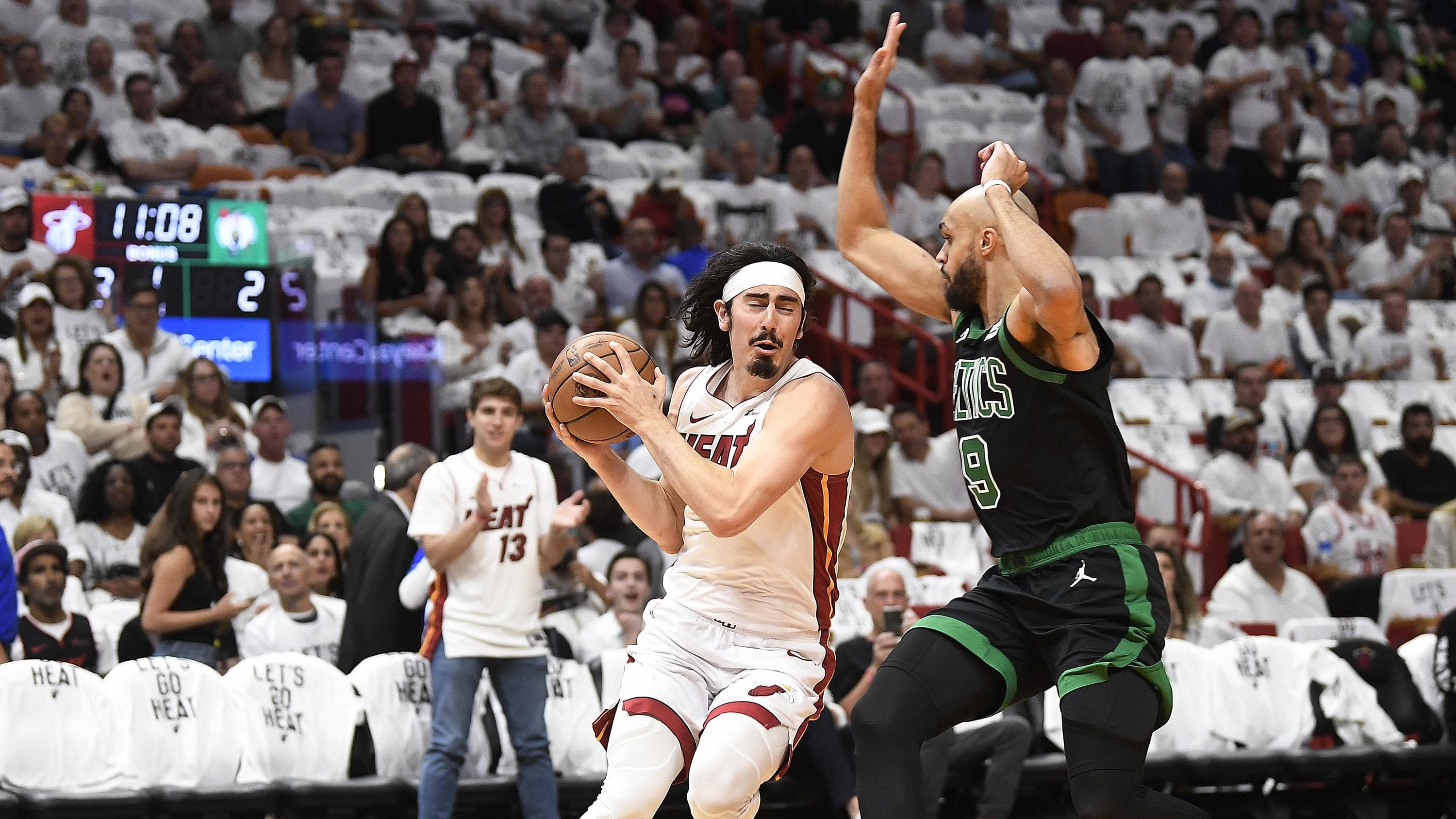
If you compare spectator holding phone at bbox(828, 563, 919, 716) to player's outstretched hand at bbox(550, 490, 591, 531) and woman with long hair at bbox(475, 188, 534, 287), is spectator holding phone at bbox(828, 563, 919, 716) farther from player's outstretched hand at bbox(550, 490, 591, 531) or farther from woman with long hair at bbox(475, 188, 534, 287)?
woman with long hair at bbox(475, 188, 534, 287)

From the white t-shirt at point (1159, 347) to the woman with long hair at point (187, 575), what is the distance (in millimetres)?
8520

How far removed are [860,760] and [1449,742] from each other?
6.14m

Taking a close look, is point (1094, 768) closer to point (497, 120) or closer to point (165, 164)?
point (165, 164)

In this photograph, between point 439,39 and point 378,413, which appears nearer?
point 378,413

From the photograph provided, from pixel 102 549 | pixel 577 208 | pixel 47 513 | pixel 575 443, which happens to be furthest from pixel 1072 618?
pixel 577 208

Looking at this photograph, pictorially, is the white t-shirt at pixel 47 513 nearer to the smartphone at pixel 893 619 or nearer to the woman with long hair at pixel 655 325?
the woman with long hair at pixel 655 325

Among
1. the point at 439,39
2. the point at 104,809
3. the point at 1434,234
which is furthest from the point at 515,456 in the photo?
the point at 1434,234

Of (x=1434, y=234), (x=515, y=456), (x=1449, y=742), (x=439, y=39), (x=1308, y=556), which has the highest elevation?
(x=439, y=39)

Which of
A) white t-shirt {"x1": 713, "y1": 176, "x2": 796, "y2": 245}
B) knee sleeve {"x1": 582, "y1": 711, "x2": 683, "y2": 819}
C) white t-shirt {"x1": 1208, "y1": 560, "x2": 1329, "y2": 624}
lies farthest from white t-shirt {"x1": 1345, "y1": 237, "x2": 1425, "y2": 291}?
knee sleeve {"x1": 582, "y1": 711, "x2": 683, "y2": 819}

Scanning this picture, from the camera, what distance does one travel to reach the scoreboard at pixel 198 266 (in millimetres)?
11453

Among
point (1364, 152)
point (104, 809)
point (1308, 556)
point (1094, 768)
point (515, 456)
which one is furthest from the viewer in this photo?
point (1364, 152)

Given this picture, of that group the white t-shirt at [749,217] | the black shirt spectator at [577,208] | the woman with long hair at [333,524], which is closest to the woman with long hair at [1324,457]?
the white t-shirt at [749,217]

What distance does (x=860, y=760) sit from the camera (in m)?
4.60

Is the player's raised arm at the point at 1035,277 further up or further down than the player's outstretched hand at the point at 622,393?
further up
